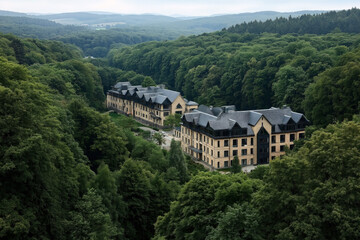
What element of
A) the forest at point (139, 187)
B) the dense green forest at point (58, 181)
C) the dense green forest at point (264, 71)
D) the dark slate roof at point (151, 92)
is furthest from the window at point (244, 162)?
the dark slate roof at point (151, 92)

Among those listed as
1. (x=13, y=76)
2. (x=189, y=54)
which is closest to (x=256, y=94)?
(x=189, y=54)

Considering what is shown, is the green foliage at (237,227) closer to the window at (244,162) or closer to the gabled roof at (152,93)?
the window at (244,162)

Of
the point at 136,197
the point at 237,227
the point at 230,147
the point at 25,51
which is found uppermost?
the point at 25,51

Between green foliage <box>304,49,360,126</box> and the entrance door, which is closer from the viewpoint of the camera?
green foliage <box>304,49,360,126</box>

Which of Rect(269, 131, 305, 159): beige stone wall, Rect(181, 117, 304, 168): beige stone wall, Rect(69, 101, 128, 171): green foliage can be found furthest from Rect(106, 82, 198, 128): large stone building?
Rect(69, 101, 128, 171): green foliage

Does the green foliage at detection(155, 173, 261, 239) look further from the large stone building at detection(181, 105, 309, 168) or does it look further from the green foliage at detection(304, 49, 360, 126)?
the large stone building at detection(181, 105, 309, 168)

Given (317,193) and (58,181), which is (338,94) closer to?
(317,193)

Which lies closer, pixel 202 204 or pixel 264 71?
pixel 202 204

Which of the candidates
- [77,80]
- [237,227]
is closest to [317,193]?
[237,227]
